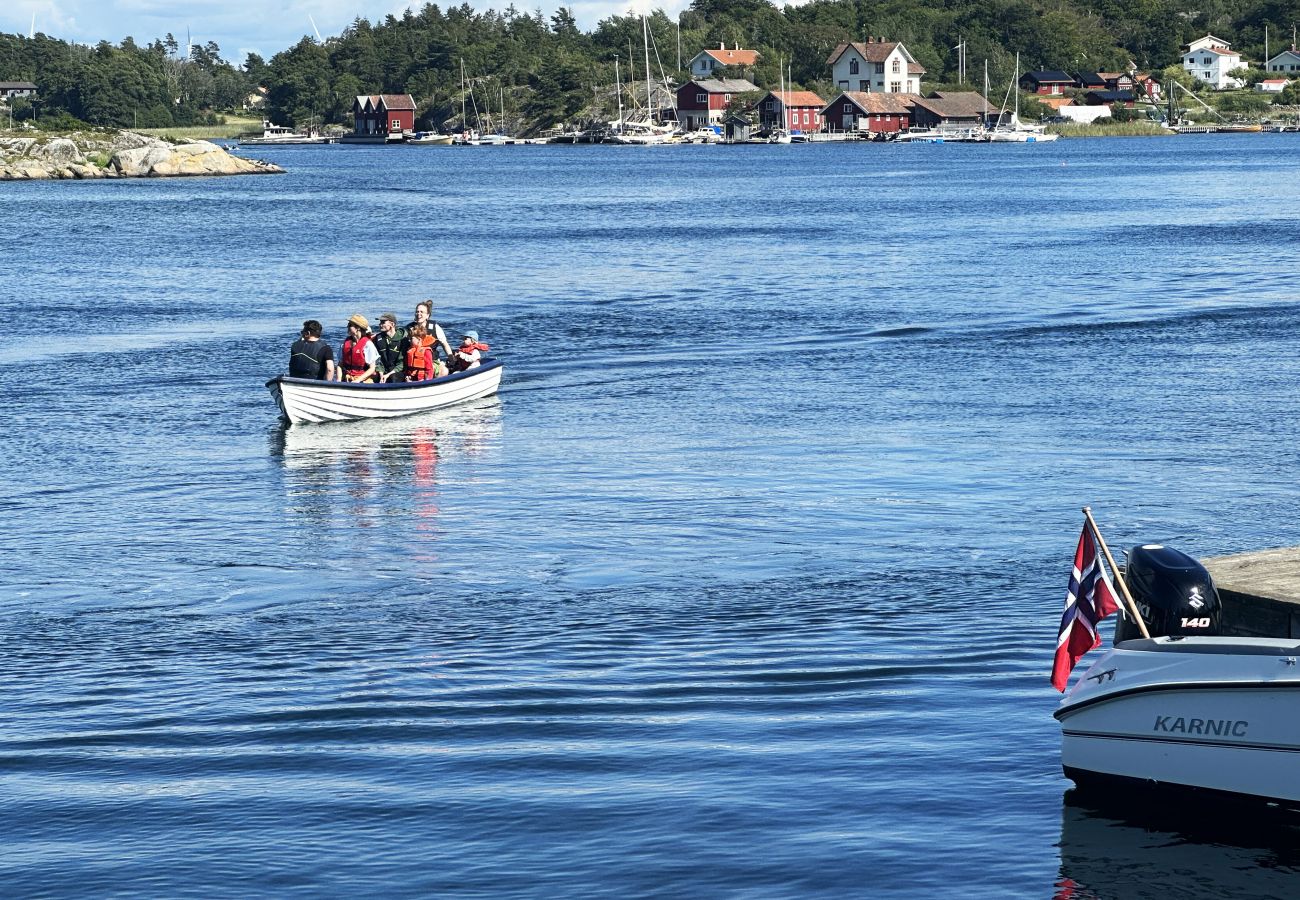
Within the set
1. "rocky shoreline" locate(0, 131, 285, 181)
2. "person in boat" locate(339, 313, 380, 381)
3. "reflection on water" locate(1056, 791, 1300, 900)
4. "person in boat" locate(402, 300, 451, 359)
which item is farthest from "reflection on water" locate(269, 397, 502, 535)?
"rocky shoreline" locate(0, 131, 285, 181)

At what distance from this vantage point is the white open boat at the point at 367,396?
29203 mm

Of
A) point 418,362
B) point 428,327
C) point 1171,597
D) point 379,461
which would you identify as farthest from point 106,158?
point 1171,597

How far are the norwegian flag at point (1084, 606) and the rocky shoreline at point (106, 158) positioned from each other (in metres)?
132

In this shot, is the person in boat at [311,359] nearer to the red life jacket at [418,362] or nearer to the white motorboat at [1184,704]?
the red life jacket at [418,362]

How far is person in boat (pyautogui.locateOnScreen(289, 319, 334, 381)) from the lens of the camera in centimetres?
2958

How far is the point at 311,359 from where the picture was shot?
97.2 feet

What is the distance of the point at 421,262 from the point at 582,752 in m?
50.7

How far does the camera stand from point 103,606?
17.9m

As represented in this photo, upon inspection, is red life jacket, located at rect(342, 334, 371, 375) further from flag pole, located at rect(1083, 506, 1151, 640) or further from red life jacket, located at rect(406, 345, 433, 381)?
flag pole, located at rect(1083, 506, 1151, 640)

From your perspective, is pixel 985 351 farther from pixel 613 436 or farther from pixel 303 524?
pixel 303 524

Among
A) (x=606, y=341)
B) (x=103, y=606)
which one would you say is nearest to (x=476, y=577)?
(x=103, y=606)

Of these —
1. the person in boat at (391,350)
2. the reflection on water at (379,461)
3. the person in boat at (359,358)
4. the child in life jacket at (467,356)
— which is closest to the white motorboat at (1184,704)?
the reflection on water at (379,461)

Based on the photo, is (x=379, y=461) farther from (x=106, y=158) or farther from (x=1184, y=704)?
(x=106, y=158)

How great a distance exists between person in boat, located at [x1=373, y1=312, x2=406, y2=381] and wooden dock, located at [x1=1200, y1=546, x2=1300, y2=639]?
758 inches
